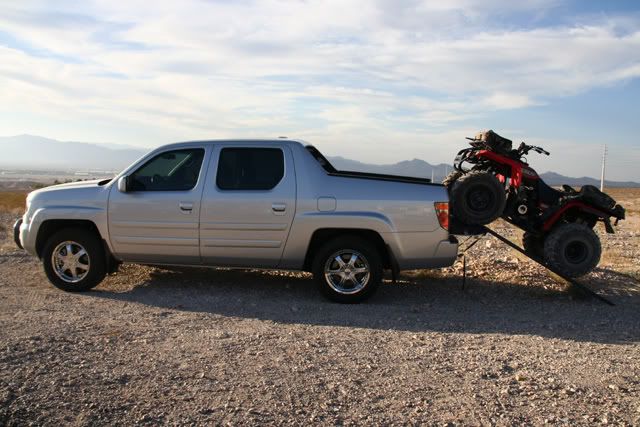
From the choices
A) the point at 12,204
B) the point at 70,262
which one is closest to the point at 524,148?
the point at 70,262

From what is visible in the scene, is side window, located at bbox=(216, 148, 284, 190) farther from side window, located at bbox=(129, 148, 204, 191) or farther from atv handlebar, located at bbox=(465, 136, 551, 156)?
atv handlebar, located at bbox=(465, 136, 551, 156)

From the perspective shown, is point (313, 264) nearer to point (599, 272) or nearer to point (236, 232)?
point (236, 232)

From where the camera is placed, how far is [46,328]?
17.4ft

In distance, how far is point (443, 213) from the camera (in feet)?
21.1

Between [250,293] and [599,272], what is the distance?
5258 millimetres

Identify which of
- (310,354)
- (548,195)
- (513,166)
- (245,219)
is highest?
(513,166)

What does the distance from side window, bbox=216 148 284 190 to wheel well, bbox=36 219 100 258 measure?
1783mm

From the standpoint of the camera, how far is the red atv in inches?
292

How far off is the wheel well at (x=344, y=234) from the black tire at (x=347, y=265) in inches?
4.0

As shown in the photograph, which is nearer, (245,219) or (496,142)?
(245,219)

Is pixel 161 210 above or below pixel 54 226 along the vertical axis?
above

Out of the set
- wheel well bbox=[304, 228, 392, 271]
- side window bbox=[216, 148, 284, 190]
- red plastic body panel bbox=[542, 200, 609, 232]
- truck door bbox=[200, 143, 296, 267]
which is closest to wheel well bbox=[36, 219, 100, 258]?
truck door bbox=[200, 143, 296, 267]

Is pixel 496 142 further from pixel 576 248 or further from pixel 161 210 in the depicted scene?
pixel 161 210

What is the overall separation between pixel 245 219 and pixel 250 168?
63cm
